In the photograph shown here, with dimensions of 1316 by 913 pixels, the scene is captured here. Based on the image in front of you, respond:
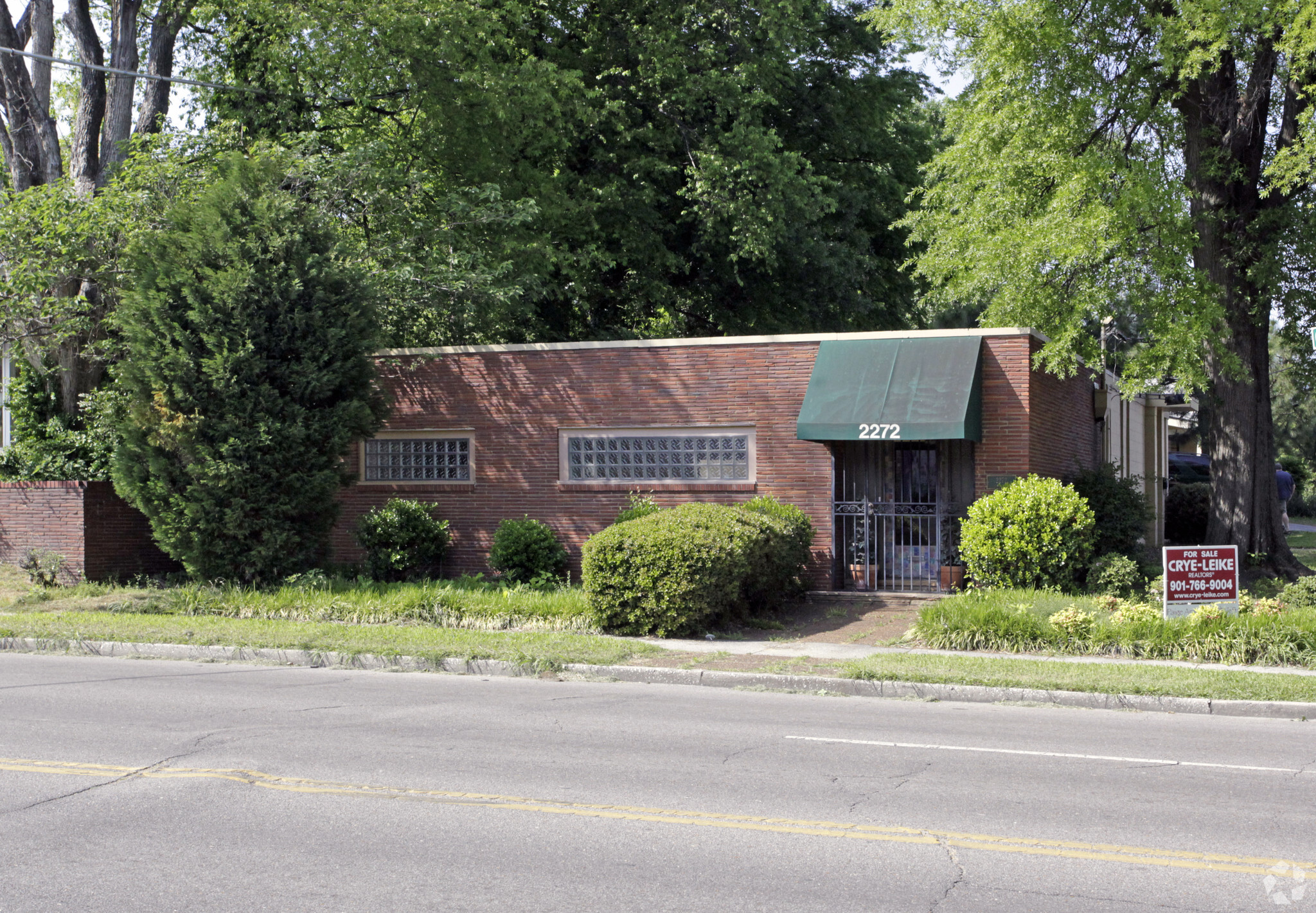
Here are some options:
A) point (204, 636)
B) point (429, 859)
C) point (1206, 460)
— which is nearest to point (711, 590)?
point (204, 636)

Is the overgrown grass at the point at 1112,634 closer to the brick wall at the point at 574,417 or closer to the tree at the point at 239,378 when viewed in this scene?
the brick wall at the point at 574,417

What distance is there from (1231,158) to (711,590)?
1171 cm

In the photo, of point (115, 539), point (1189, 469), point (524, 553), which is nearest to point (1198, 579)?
point (524, 553)

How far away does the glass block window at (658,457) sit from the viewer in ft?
59.2

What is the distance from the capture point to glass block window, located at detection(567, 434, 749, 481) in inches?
711

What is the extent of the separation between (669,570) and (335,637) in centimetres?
393

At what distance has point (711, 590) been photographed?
1416 cm

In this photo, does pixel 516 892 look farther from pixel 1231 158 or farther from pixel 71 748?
pixel 1231 158

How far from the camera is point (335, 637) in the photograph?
544 inches

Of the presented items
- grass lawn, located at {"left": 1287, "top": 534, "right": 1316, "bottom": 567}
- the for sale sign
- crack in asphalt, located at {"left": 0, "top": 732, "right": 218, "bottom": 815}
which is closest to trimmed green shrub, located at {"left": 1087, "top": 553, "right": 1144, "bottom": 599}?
the for sale sign

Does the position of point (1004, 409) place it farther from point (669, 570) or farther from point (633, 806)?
point (633, 806)

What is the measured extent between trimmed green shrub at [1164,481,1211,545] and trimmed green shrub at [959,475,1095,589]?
11.8m

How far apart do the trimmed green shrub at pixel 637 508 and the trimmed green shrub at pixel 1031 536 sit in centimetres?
461

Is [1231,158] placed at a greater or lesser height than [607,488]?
greater
